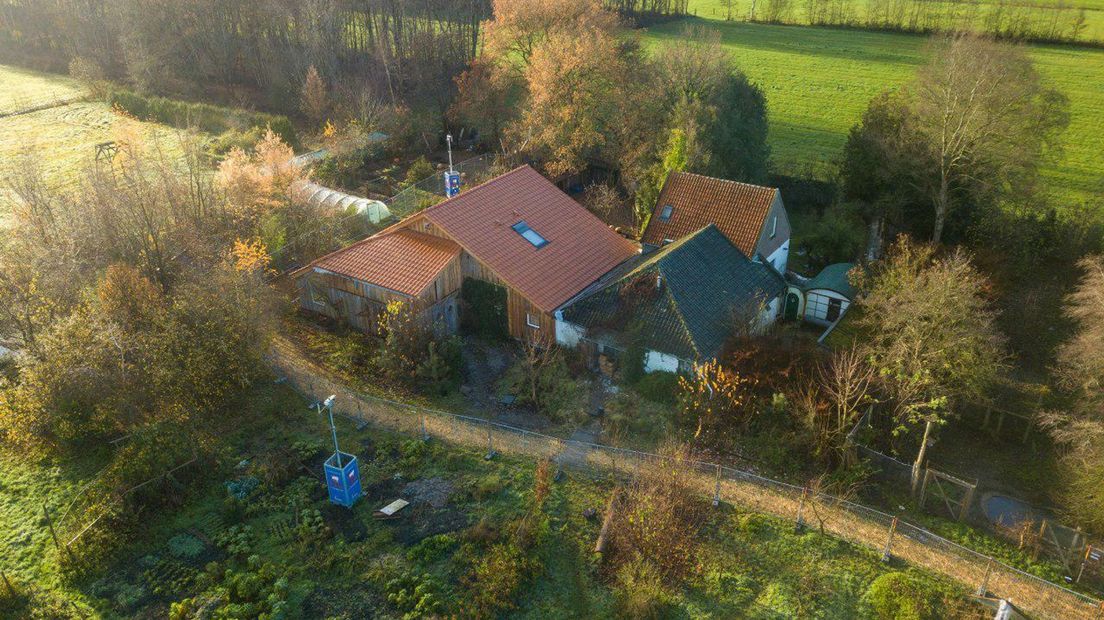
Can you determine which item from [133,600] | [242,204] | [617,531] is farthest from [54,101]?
[617,531]

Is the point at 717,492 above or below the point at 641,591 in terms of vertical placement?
above

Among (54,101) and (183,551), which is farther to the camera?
(54,101)

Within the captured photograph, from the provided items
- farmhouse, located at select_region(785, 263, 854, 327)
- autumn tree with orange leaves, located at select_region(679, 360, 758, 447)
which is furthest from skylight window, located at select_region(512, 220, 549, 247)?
farmhouse, located at select_region(785, 263, 854, 327)

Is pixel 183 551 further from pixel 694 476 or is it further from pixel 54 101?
pixel 54 101

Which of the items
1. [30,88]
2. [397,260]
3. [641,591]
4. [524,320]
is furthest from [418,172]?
[30,88]

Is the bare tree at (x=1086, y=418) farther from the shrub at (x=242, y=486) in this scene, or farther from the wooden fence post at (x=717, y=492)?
the shrub at (x=242, y=486)

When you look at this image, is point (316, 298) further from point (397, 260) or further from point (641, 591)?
point (641, 591)

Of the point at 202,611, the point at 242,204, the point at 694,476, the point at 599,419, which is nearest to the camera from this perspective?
the point at 202,611
